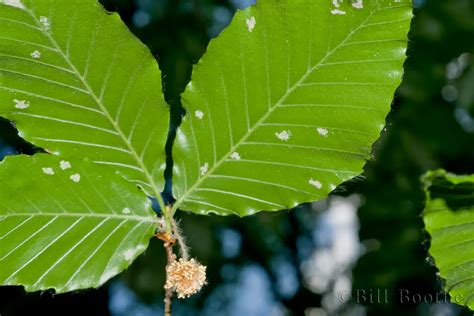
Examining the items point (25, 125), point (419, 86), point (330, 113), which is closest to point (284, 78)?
point (330, 113)

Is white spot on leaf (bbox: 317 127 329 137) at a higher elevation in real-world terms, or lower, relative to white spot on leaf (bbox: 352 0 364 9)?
lower

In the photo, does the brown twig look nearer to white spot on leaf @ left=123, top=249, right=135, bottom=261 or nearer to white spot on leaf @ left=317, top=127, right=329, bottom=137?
white spot on leaf @ left=123, top=249, right=135, bottom=261

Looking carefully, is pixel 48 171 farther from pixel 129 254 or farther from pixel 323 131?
pixel 323 131

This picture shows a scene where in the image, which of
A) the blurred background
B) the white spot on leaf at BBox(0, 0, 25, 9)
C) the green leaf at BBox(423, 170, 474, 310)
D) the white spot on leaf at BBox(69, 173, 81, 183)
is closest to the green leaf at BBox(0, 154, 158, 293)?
the white spot on leaf at BBox(69, 173, 81, 183)

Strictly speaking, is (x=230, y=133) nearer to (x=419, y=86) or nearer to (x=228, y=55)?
(x=228, y=55)

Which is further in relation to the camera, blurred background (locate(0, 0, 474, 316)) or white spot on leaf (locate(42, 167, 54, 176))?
blurred background (locate(0, 0, 474, 316))

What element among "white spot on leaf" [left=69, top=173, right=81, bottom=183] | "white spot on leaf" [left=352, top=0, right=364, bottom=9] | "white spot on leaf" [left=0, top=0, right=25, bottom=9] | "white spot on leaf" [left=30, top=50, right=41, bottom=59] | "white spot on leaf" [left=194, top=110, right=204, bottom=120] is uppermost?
"white spot on leaf" [left=352, top=0, right=364, bottom=9]

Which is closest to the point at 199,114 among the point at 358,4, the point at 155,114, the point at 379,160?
the point at 155,114
